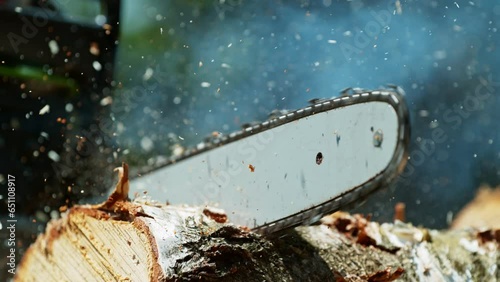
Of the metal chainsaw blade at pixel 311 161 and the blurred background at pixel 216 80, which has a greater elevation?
the metal chainsaw blade at pixel 311 161

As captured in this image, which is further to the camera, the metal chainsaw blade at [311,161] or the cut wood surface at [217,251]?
the metal chainsaw blade at [311,161]

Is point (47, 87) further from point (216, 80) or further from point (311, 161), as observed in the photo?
point (311, 161)

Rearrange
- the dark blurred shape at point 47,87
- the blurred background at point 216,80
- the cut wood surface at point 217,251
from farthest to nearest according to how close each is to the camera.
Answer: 1. the dark blurred shape at point 47,87
2. the blurred background at point 216,80
3. the cut wood surface at point 217,251

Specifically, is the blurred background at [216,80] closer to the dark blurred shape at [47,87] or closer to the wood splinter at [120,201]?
the dark blurred shape at [47,87]

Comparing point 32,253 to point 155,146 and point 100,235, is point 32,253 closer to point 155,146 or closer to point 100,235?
point 100,235

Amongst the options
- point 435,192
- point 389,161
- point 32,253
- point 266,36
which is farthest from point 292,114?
point 435,192

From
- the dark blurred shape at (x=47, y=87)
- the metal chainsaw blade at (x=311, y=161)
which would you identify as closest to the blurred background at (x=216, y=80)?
the dark blurred shape at (x=47, y=87)
